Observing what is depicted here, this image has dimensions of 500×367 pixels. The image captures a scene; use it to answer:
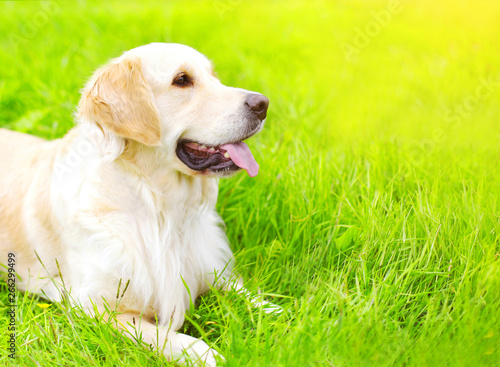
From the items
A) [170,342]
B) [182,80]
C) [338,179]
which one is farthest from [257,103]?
[170,342]

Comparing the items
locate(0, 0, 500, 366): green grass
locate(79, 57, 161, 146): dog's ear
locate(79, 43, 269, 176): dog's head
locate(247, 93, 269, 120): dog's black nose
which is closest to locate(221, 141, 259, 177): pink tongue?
locate(79, 43, 269, 176): dog's head

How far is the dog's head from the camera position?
253 cm

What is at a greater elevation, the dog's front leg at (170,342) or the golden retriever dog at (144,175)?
the golden retriever dog at (144,175)

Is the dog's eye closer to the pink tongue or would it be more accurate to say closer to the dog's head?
the dog's head

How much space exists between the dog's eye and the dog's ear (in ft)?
0.51

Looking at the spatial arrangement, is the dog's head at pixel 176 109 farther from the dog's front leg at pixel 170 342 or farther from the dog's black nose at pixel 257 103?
the dog's front leg at pixel 170 342

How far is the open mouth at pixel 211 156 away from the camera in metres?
2.65

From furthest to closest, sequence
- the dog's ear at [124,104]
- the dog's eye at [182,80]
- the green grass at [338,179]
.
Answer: the dog's eye at [182,80] < the dog's ear at [124,104] < the green grass at [338,179]

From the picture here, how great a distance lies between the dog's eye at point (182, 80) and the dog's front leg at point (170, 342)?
126cm

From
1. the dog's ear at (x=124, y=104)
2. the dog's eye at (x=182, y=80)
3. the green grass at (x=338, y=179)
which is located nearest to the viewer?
the green grass at (x=338, y=179)

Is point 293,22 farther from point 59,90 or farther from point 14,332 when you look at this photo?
point 14,332

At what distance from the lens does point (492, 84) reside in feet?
15.4

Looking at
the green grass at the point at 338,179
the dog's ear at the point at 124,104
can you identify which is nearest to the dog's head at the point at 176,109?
A: the dog's ear at the point at 124,104

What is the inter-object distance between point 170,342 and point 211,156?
38.9 inches
